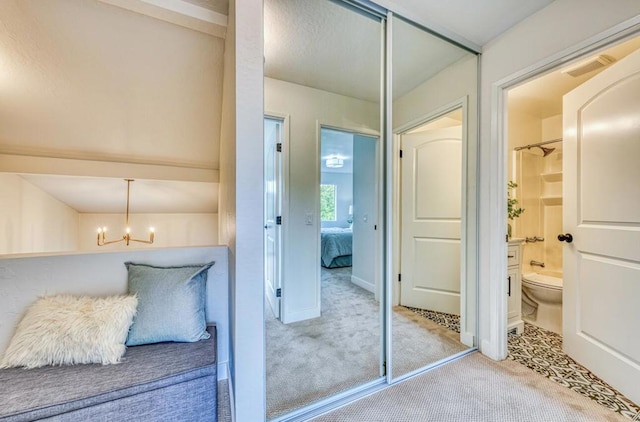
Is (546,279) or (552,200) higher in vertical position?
(552,200)

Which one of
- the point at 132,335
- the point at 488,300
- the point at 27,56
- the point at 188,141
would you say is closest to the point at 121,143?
the point at 188,141

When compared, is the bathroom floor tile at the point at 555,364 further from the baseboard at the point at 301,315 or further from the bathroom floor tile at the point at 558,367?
the baseboard at the point at 301,315

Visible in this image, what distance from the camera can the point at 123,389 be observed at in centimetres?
Result: 101

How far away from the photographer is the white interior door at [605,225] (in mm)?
1433

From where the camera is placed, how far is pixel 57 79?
5.96 ft

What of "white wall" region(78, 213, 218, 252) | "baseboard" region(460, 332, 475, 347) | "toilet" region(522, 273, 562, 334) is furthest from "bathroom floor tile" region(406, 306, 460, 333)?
"white wall" region(78, 213, 218, 252)

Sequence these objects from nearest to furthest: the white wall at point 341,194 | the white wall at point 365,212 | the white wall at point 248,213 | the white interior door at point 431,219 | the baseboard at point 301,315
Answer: the white wall at point 248,213 → the baseboard at point 301,315 → the white interior door at point 431,219 → the white wall at point 365,212 → the white wall at point 341,194

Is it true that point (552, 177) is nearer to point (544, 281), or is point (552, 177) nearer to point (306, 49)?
point (544, 281)

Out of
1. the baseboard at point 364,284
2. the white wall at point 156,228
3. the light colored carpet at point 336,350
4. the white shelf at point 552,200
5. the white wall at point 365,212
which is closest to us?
the light colored carpet at point 336,350

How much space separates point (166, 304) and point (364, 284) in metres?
2.35

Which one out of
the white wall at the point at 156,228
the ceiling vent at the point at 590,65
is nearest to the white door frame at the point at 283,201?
the white wall at the point at 156,228

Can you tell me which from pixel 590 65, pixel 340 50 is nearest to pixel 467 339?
pixel 590 65

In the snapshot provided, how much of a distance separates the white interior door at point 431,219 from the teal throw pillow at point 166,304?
2009 mm

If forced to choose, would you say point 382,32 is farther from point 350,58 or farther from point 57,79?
point 57,79
